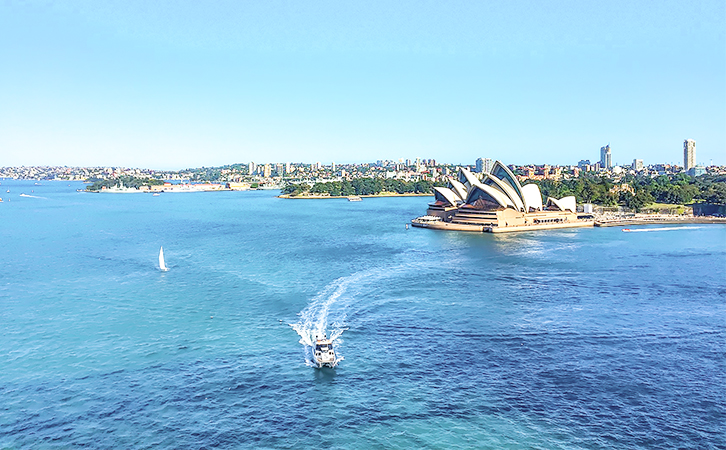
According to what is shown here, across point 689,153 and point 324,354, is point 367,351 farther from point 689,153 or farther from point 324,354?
point 689,153

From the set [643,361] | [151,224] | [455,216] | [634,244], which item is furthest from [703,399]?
[151,224]

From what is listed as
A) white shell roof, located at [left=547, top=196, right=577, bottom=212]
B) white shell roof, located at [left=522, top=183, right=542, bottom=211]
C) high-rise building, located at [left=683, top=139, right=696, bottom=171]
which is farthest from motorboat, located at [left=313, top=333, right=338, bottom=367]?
high-rise building, located at [left=683, top=139, right=696, bottom=171]

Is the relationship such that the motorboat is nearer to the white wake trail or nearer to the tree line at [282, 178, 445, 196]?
the white wake trail

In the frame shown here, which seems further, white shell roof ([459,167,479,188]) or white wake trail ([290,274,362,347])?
white shell roof ([459,167,479,188])

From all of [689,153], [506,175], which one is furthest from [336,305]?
[689,153]

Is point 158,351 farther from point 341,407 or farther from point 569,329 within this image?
point 569,329
